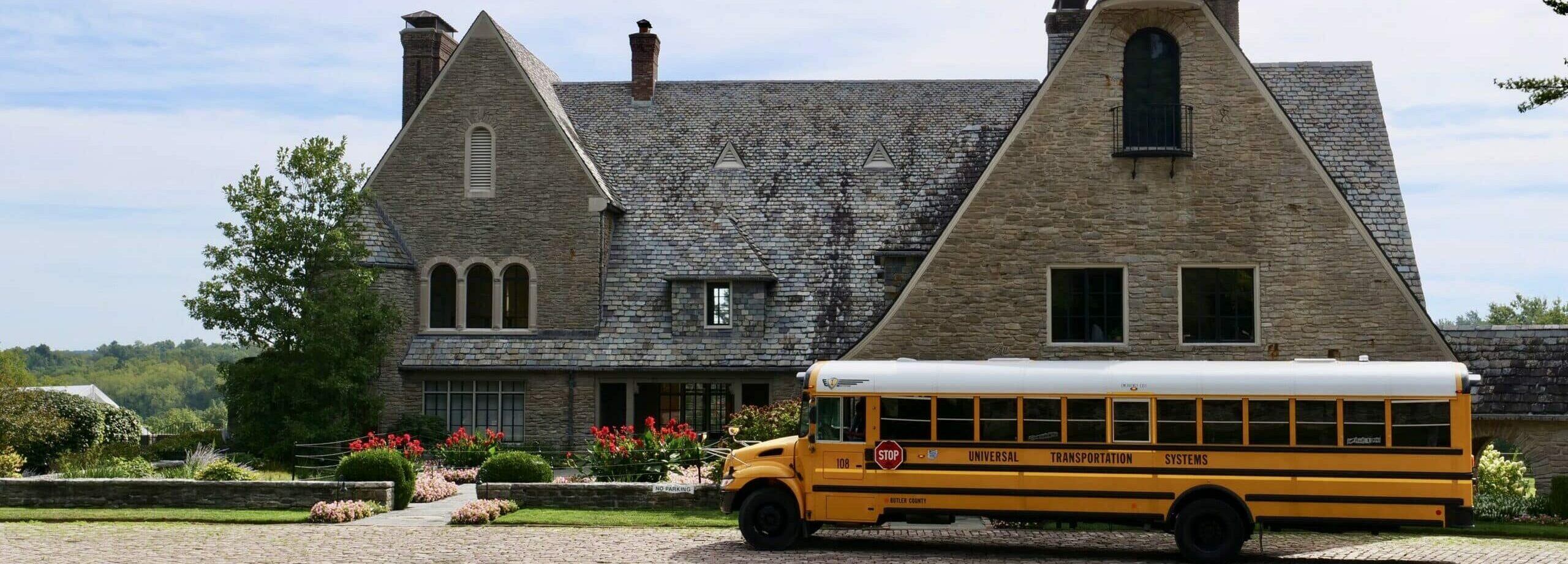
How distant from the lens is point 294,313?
30984mm

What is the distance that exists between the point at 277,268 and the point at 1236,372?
2179 centimetres

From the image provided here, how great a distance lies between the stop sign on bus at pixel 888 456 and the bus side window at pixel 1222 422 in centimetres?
382

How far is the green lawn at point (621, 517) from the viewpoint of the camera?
2025 centimetres

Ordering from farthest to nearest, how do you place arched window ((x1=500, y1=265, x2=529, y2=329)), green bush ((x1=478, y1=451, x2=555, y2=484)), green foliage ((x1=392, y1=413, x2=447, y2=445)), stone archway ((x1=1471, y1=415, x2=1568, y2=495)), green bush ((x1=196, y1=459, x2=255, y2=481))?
arched window ((x1=500, y1=265, x2=529, y2=329)), green foliage ((x1=392, y1=413, x2=447, y2=445)), green bush ((x1=196, y1=459, x2=255, y2=481)), stone archway ((x1=1471, y1=415, x2=1568, y2=495)), green bush ((x1=478, y1=451, x2=555, y2=484))

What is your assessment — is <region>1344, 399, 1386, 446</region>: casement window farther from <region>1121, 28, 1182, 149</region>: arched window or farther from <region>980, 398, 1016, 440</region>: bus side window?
<region>1121, 28, 1182, 149</region>: arched window

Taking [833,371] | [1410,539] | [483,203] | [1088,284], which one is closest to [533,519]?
[833,371]

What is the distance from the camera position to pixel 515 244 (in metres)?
33.9

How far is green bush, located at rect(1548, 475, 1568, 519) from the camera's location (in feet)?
71.6

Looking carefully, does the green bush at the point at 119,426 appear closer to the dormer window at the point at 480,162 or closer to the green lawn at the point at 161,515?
the dormer window at the point at 480,162

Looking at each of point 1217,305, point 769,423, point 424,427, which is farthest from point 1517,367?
point 424,427

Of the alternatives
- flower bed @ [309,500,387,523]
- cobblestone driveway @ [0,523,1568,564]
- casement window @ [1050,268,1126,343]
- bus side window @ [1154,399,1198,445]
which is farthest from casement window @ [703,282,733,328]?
bus side window @ [1154,399,1198,445]

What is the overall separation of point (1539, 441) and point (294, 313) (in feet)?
82.7

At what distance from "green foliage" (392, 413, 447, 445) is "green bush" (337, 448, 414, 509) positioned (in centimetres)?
890

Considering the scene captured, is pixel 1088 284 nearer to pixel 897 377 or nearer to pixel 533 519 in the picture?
pixel 897 377
